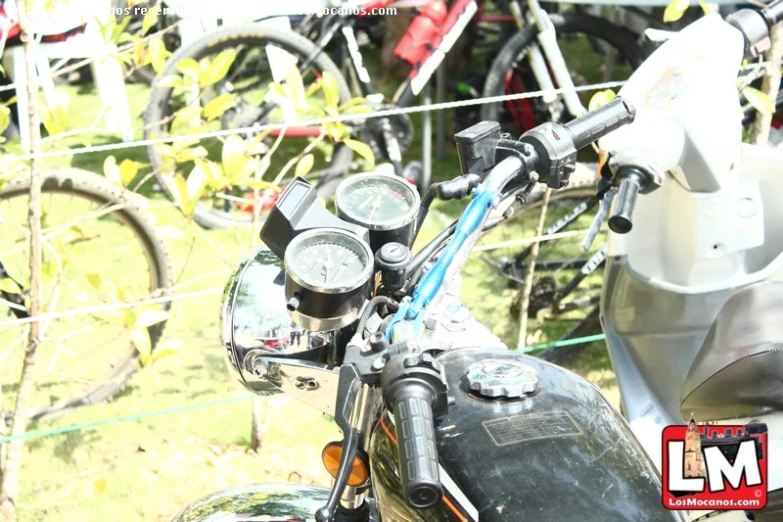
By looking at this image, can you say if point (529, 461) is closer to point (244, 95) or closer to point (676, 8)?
point (676, 8)

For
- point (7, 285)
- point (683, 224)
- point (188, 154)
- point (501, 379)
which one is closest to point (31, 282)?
point (7, 285)

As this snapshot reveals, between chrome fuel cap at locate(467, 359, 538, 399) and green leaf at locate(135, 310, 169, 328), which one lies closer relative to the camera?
chrome fuel cap at locate(467, 359, 538, 399)

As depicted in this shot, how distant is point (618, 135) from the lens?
172 centimetres

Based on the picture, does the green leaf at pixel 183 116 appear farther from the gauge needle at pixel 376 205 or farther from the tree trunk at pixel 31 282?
the gauge needle at pixel 376 205

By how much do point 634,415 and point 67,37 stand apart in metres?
3.51

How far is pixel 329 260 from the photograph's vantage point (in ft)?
3.54

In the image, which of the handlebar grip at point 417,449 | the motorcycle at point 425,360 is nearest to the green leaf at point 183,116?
the motorcycle at point 425,360

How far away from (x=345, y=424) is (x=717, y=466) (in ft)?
1.65

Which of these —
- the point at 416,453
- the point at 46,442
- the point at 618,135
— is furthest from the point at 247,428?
the point at 416,453

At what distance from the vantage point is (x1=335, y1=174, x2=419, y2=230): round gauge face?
1161mm

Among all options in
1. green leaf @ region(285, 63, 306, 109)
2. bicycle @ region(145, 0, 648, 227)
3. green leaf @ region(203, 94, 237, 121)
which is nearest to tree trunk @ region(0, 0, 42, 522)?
green leaf @ region(203, 94, 237, 121)

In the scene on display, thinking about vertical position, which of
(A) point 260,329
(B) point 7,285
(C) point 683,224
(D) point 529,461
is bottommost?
(B) point 7,285

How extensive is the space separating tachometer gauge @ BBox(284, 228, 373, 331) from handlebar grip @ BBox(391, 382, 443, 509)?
18 centimetres

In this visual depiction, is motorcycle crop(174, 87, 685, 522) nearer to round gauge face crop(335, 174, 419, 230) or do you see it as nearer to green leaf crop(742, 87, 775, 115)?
round gauge face crop(335, 174, 419, 230)
